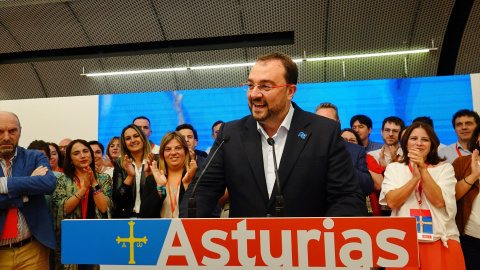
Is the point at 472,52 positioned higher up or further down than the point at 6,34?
further down

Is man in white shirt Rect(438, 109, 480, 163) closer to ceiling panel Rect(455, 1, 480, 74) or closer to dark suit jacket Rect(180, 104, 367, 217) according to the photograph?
dark suit jacket Rect(180, 104, 367, 217)

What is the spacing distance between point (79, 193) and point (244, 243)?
9.47 ft

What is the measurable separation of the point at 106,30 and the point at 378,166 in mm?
7858

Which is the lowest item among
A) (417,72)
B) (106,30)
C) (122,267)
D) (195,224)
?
(122,267)

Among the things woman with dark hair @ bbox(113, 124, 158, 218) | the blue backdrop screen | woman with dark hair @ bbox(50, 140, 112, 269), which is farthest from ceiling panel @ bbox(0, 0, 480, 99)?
woman with dark hair @ bbox(50, 140, 112, 269)

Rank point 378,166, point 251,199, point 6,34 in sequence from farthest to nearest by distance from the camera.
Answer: point 6,34, point 378,166, point 251,199

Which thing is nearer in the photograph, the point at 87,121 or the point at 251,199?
the point at 251,199

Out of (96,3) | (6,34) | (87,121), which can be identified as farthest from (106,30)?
(87,121)

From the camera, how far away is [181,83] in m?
9.98

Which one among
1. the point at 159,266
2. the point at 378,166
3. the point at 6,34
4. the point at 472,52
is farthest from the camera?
the point at 6,34

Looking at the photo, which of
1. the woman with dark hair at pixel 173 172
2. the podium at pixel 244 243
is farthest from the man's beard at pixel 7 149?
the podium at pixel 244 243

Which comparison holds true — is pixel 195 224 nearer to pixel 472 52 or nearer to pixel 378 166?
pixel 378 166

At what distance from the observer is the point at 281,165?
6.62 feet

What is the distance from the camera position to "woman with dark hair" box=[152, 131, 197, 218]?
11.7ft
